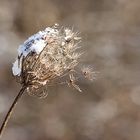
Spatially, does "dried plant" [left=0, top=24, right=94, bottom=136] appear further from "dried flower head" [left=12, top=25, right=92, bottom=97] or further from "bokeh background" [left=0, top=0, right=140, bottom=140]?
"bokeh background" [left=0, top=0, right=140, bottom=140]

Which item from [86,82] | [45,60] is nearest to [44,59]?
[45,60]

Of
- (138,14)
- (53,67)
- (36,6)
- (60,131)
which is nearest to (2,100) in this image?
(60,131)

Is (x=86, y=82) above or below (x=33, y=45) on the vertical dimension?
above

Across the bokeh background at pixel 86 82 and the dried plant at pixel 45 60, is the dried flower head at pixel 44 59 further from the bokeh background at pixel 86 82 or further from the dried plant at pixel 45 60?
the bokeh background at pixel 86 82

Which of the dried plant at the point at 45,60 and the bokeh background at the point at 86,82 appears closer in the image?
the dried plant at the point at 45,60

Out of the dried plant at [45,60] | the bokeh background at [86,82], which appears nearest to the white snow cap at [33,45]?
the dried plant at [45,60]

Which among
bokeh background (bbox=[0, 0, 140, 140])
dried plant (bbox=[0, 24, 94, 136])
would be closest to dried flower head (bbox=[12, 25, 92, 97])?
dried plant (bbox=[0, 24, 94, 136])

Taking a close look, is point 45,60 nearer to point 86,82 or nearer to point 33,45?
point 33,45

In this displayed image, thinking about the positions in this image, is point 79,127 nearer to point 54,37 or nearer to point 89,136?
point 89,136
